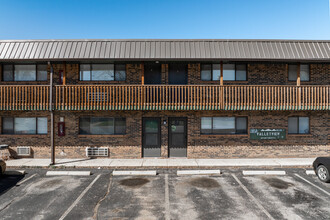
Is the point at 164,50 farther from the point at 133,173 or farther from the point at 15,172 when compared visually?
the point at 15,172

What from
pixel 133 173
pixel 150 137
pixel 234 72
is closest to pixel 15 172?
pixel 133 173

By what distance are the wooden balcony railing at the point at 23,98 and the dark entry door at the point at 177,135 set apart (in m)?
7.07

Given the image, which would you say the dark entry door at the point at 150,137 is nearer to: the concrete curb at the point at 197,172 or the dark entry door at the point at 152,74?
the dark entry door at the point at 152,74

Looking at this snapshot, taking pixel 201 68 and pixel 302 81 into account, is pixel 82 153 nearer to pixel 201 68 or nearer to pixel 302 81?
pixel 201 68

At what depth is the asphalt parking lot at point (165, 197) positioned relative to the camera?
18.6 feet

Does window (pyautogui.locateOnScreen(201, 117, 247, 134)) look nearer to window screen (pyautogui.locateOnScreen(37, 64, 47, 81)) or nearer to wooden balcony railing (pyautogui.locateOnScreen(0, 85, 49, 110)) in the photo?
wooden balcony railing (pyautogui.locateOnScreen(0, 85, 49, 110))

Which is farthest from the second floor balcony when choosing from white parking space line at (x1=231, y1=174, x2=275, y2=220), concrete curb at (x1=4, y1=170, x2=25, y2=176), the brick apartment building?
white parking space line at (x1=231, y1=174, x2=275, y2=220)

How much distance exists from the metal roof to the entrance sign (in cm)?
416

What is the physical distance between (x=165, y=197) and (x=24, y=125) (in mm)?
9971

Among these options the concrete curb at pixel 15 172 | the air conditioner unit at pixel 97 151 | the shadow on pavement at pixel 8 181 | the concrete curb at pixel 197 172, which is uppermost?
the air conditioner unit at pixel 97 151

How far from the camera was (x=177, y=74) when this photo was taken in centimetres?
1155

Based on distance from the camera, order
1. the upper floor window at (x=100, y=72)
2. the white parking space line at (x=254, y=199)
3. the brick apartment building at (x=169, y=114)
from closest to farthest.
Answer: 1. the white parking space line at (x=254, y=199)
2. the brick apartment building at (x=169, y=114)
3. the upper floor window at (x=100, y=72)

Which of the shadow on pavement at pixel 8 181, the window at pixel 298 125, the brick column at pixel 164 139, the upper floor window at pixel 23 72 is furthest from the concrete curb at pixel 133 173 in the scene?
the window at pixel 298 125

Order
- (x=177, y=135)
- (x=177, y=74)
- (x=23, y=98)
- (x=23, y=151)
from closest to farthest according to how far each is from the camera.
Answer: (x=23, y=98) → (x=23, y=151) → (x=177, y=135) → (x=177, y=74)
